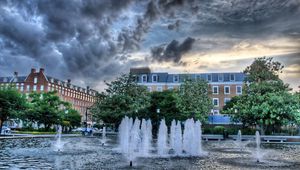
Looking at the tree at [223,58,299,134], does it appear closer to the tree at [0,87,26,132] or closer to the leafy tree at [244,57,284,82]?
the leafy tree at [244,57,284,82]

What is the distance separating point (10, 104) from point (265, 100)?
31017mm

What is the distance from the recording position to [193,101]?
49.1m

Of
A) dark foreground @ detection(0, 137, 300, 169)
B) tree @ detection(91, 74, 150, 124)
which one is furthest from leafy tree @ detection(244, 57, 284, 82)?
dark foreground @ detection(0, 137, 300, 169)

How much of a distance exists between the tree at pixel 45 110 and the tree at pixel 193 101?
65.6 ft

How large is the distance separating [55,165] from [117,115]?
35.6 meters

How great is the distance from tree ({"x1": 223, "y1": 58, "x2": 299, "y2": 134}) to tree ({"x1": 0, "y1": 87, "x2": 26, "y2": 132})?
88.2 ft

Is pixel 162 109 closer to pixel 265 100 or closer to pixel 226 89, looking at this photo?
pixel 265 100

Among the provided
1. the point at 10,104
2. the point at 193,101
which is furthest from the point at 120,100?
the point at 10,104

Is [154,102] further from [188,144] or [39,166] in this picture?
[39,166]

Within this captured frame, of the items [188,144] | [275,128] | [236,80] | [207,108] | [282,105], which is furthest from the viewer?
[236,80]

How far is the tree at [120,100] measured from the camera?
48906 millimetres

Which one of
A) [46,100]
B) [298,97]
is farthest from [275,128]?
[46,100]

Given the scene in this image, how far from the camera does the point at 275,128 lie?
46.4 metres

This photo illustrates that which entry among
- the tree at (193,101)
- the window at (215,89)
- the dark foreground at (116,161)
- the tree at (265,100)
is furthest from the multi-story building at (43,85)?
the dark foreground at (116,161)
